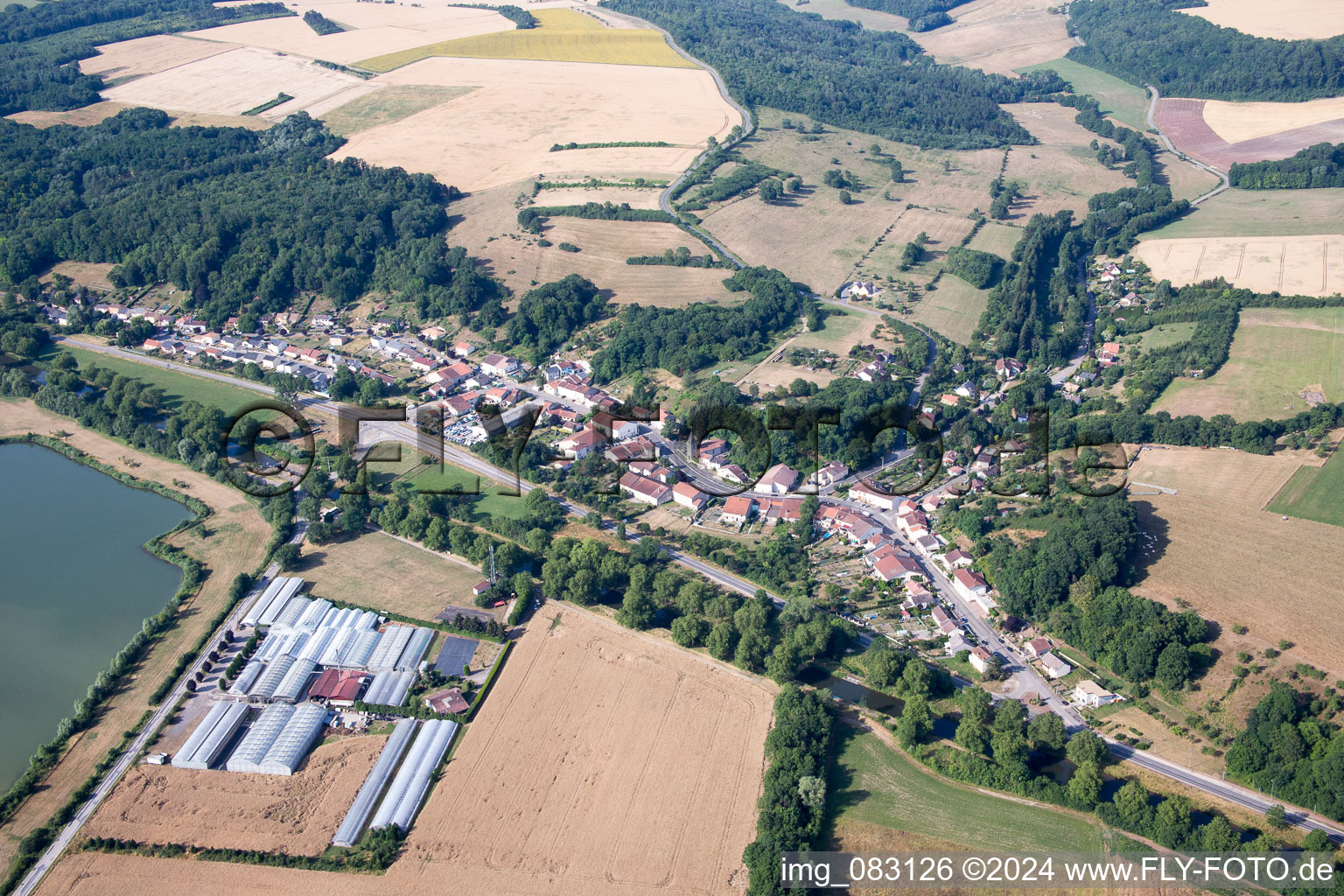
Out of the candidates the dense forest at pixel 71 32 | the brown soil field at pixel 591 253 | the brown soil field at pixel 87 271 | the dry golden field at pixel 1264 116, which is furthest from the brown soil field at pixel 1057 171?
the dense forest at pixel 71 32

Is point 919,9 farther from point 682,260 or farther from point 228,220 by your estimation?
point 228,220

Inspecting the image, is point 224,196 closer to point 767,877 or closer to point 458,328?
point 458,328

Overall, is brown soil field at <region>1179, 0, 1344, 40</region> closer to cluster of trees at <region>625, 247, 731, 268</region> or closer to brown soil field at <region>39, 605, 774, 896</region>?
cluster of trees at <region>625, 247, 731, 268</region>

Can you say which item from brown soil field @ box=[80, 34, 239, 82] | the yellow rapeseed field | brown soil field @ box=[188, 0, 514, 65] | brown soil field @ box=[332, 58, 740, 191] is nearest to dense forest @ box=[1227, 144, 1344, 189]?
brown soil field @ box=[332, 58, 740, 191]

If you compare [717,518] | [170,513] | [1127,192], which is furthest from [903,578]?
[1127,192]

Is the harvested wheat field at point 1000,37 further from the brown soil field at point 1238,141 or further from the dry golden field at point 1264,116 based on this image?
the dry golden field at point 1264,116
